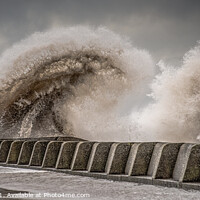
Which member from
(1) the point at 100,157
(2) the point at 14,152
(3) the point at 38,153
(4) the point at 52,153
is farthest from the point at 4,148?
(1) the point at 100,157

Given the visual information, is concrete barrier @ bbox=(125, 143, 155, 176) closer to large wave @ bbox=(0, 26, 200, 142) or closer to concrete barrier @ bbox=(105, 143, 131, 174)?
concrete barrier @ bbox=(105, 143, 131, 174)

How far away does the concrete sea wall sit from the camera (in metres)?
5.62

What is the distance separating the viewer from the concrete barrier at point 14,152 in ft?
33.0

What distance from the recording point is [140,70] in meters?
18.4

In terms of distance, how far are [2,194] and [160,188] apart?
1933 millimetres

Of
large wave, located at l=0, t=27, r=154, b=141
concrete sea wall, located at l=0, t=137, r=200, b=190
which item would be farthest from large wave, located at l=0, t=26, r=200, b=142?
concrete sea wall, located at l=0, t=137, r=200, b=190

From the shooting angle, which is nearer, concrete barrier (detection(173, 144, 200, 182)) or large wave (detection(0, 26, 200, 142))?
concrete barrier (detection(173, 144, 200, 182))

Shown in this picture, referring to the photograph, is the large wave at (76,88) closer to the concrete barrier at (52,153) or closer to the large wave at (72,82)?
the large wave at (72,82)

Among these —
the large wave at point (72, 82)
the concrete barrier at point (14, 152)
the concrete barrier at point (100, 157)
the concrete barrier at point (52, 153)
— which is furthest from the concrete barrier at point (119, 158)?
the large wave at point (72, 82)

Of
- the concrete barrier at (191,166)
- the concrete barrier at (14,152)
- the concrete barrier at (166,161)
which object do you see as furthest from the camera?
the concrete barrier at (14,152)

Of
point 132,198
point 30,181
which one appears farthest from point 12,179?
point 132,198

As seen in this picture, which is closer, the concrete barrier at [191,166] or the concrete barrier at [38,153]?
the concrete barrier at [191,166]

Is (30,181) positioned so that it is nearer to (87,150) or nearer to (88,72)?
(87,150)

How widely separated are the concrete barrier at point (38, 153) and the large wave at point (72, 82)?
7918 millimetres
